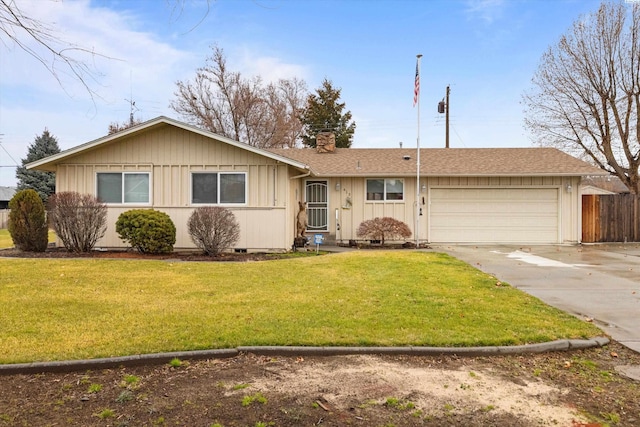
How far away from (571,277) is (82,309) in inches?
331

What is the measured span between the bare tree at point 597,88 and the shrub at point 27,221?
2143 cm

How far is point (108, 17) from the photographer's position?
379 centimetres

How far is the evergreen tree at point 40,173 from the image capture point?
30.3 m

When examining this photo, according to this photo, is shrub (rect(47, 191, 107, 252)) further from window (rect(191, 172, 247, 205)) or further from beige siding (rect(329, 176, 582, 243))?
beige siding (rect(329, 176, 582, 243))

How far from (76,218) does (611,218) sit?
683 inches

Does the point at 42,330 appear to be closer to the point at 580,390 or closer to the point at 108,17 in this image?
the point at 108,17

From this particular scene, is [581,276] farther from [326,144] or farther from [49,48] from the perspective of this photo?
[326,144]

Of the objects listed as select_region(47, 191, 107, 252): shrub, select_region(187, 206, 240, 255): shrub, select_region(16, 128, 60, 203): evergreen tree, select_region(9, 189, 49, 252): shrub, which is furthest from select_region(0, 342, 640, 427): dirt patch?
select_region(16, 128, 60, 203): evergreen tree

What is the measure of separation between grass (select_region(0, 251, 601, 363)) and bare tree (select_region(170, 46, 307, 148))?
79.7 feet

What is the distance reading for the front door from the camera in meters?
15.3

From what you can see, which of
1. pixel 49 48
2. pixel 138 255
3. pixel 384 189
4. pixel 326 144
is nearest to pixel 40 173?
pixel 326 144

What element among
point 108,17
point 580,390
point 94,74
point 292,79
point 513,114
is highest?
point 292,79

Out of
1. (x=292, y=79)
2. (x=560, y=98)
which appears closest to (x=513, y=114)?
(x=560, y=98)

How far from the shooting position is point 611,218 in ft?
49.6
